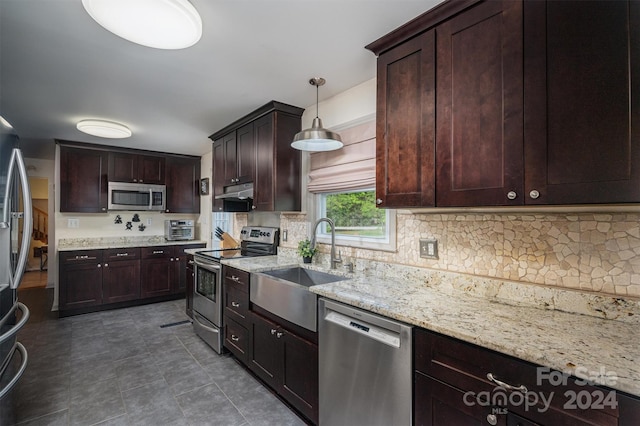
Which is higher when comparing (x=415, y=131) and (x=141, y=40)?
(x=141, y=40)

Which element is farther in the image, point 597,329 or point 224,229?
point 224,229

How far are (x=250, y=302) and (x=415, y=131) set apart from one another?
1786mm

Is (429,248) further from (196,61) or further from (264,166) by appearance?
(196,61)

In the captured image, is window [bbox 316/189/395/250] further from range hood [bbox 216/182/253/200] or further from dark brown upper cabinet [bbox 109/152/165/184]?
dark brown upper cabinet [bbox 109/152/165/184]

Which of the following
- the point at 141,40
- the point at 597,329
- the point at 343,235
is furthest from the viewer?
the point at 343,235

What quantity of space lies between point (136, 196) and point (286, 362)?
3.97 meters

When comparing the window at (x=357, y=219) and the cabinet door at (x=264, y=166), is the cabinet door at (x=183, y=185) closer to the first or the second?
the cabinet door at (x=264, y=166)

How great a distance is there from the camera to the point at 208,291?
3119mm

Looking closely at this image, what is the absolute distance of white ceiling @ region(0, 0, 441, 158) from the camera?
1.58 m

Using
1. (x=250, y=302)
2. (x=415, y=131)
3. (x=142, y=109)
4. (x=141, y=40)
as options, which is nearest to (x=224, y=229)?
(x=142, y=109)

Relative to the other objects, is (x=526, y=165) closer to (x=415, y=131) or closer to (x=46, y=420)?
(x=415, y=131)

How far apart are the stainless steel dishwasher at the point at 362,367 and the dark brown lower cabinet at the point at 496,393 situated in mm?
73

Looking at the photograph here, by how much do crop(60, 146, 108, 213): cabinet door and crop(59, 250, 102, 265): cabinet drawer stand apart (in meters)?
0.67

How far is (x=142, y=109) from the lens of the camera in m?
2.98
